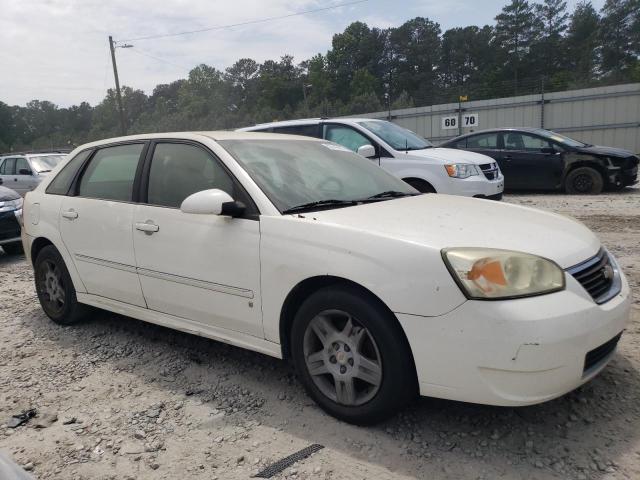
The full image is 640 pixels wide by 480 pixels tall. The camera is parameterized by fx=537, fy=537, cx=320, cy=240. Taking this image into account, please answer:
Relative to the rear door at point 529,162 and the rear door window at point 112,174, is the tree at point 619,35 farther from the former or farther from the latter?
the rear door window at point 112,174

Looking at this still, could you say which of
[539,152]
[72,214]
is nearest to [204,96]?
[539,152]

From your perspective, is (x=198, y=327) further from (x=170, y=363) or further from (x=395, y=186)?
(x=395, y=186)

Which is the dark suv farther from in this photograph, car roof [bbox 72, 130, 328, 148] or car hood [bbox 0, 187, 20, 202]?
car hood [bbox 0, 187, 20, 202]

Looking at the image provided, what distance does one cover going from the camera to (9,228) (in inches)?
310

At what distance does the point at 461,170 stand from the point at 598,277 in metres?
5.32

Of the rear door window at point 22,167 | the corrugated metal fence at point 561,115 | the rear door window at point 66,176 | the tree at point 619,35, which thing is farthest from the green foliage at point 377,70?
the rear door window at point 66,176

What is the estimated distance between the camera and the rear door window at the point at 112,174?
392 centimetres

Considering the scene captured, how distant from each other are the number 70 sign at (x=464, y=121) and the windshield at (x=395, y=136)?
499 inches

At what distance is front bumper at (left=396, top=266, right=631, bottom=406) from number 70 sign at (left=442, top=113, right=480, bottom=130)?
1926cm

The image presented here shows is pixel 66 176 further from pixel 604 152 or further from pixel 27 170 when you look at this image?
pixel 27 170

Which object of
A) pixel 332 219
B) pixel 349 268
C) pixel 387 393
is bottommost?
pixel 387 393

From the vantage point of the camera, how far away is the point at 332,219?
2859 millimetres

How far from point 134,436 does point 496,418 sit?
1887mm

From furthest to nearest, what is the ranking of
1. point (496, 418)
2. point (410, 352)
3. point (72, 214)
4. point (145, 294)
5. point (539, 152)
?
point (539, 152) → point (72, 214) → point (145, 294) → point (496, 418) → point (410, 352)
